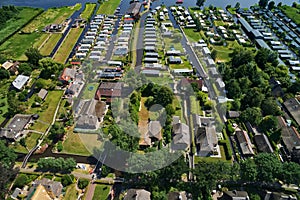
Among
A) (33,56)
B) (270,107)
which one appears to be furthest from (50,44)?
(270,107)

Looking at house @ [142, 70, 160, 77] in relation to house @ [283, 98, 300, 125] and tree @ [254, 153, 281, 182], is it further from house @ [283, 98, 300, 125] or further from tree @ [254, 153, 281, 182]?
tree @ [254, 153, 281, 182]

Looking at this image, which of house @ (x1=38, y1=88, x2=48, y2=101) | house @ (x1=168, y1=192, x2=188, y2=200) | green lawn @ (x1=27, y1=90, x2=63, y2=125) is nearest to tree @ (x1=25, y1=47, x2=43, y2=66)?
house @ (x1=38, y1=88, x2=48, y2=101)

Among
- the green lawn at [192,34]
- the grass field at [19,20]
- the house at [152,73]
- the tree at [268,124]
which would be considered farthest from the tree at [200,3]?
the tree at [268,124]

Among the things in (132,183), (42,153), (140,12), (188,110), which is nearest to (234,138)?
(188,110)

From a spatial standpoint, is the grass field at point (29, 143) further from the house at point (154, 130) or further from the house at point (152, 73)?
the house at point (152, 73)

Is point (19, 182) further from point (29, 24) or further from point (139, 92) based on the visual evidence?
point (29, 24)

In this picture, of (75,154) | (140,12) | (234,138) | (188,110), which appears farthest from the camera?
(140,12)
